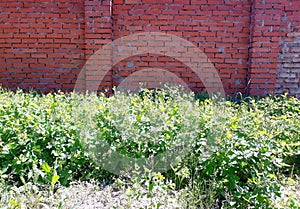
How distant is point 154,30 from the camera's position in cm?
456

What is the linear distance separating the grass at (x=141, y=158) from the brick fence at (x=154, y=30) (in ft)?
6.83

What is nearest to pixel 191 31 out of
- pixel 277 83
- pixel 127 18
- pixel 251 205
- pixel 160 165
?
pixel 127 18

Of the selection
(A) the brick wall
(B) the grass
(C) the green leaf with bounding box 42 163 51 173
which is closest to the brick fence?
(A) the brick wall

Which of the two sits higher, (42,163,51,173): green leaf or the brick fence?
the brick fence

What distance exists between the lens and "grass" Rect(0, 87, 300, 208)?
189 centimetres

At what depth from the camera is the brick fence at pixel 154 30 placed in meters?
4.45

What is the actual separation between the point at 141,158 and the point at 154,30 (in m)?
2.81

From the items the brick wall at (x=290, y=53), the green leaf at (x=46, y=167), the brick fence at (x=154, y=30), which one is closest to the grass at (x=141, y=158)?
the green leaf at (x=46, y=167)

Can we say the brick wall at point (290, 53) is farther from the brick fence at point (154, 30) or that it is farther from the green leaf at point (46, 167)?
the green leaf at point (46, 167)

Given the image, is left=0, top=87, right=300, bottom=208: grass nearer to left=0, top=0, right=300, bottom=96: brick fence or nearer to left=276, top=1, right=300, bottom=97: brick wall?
left=0, top=0, right=300, bottom=96: brick fence

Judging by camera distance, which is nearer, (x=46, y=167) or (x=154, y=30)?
(x=46, y=167)

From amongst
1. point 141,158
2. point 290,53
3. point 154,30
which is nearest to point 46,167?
point 141,158

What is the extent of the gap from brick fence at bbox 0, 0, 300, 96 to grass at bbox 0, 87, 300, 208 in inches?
82.0

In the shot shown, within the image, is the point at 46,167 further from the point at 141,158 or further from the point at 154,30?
the point at 154,30
